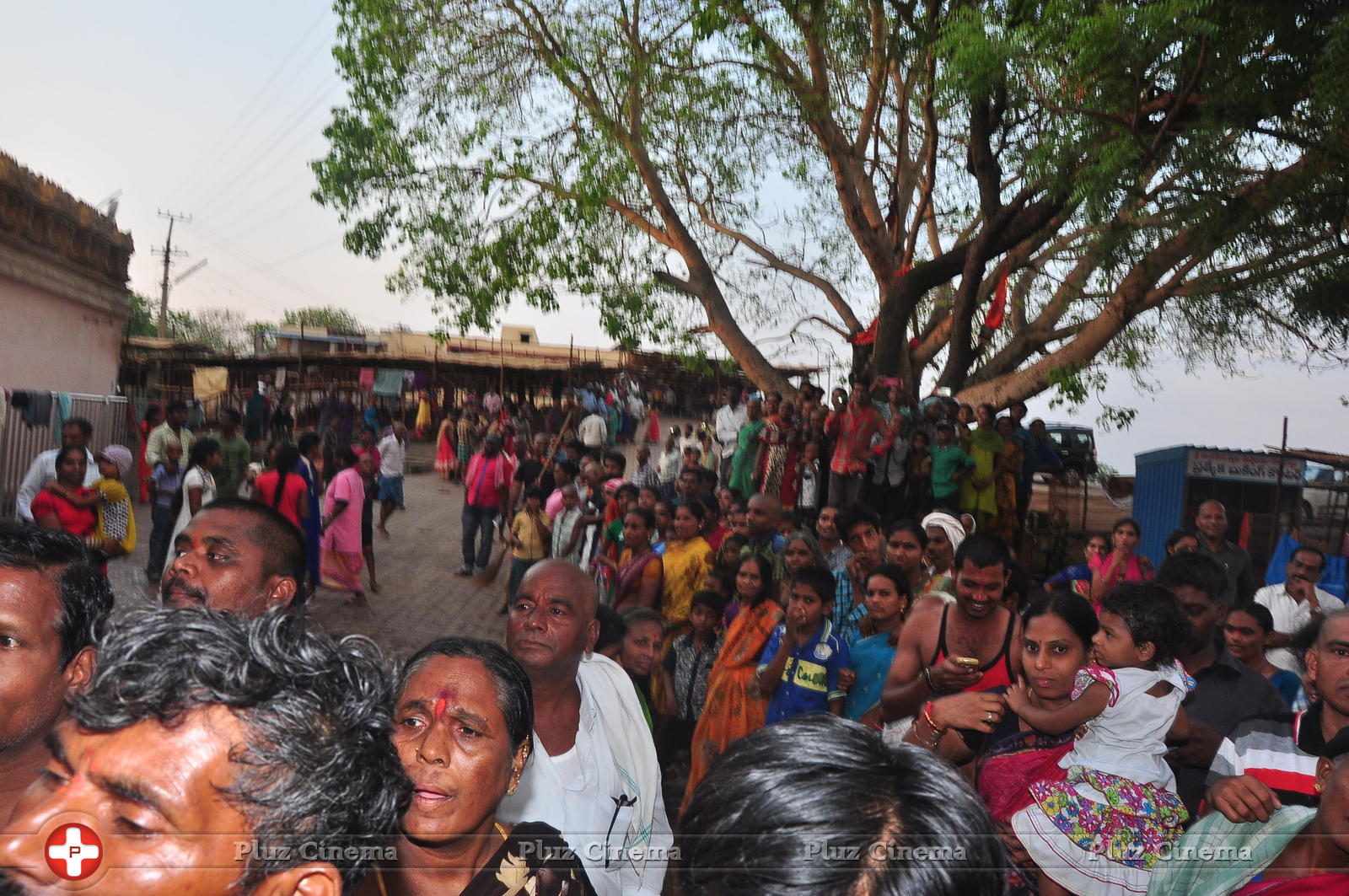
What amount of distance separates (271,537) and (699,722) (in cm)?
236

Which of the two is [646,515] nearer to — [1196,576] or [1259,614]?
[1196,576]

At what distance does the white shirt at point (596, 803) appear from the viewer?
2.66 meters

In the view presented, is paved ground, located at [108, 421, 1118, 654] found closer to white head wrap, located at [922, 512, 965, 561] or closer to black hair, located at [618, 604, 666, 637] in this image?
black hair, located at [618, 604, 666, 637]

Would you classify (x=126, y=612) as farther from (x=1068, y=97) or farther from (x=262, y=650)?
(x=1068, y=97)

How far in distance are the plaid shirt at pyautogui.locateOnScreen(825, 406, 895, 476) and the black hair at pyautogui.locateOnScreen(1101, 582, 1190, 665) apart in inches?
278

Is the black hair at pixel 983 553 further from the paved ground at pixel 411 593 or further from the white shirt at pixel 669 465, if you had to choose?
the white shirt at pixel 669 465

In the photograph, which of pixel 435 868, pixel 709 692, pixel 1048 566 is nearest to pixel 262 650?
pixel 435 868

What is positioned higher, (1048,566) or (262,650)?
(262,650)

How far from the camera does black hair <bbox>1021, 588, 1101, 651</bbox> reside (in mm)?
3031

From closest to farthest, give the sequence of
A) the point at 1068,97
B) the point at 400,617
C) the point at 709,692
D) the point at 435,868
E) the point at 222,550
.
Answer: the point at 435,868 → the point at 222,550 → the point at 709,692 → the point at 1068,97 → the point at 400,617

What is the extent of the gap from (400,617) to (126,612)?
8484 millimetres

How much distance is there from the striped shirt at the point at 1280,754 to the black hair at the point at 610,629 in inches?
103

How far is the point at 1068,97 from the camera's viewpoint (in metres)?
7.79

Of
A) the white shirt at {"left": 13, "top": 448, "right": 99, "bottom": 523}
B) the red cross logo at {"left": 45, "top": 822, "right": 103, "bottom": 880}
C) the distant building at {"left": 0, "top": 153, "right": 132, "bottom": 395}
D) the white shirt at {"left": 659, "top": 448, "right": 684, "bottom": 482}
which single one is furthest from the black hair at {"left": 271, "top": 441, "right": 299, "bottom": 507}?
the white shirt at {"left": 659, "top": 448, "right": 684, "bottom": 482}
